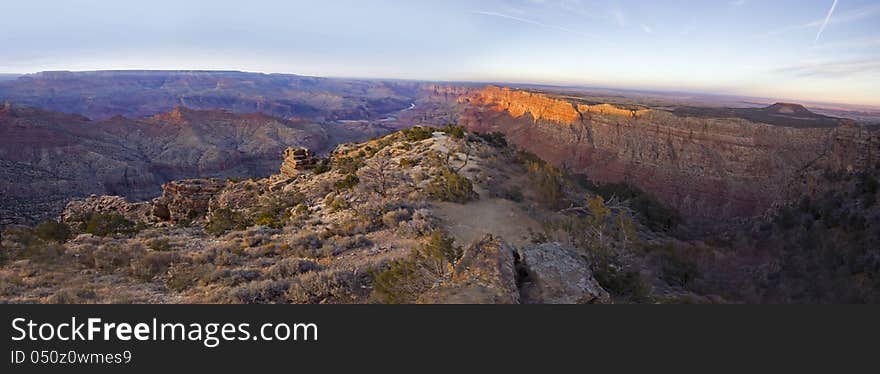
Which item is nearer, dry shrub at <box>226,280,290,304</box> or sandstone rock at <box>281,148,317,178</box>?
dry shrub at <box>226,280,290,304</box>

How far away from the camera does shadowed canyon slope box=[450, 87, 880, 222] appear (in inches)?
891

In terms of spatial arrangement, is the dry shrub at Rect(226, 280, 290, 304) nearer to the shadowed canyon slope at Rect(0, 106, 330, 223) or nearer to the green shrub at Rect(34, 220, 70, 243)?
the green shrub at Rect(34, 220, 70, 243)

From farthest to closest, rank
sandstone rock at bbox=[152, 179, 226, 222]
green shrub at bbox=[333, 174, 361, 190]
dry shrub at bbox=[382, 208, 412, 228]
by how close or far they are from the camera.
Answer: sandstone rock at bbox=[152, 179, 226, 222]
green shrub at bbox=[333, 174, 361, 190]
dry shrub at bbox=[382, 208, 412, 228]

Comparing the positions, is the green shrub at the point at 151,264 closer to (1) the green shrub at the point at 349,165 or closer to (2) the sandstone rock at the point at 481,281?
(2) the sandstone rock at the point at 481,281

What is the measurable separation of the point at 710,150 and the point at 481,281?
107 feet

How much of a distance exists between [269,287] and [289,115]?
421ft

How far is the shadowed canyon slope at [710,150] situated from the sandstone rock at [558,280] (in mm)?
19395

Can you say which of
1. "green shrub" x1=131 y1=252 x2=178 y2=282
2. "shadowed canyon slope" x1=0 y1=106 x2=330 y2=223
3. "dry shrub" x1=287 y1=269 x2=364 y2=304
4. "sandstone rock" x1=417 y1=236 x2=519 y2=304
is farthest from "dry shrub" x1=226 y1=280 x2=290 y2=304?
"shadowed canyon slope" x1=0 y1=106 x2=330 y2=223

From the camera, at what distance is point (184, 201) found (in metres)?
18.6

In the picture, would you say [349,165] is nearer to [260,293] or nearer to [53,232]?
[53,232]

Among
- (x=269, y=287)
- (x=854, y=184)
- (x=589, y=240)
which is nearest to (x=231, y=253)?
(x=269, y=287)

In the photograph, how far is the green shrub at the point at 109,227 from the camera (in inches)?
483

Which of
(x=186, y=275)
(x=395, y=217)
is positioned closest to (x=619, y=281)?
(x=395, y=217)

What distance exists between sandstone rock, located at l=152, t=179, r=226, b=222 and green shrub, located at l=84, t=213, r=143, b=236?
3.61m
